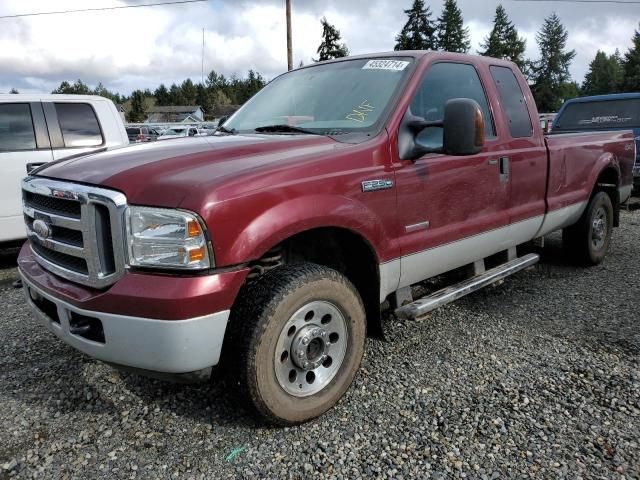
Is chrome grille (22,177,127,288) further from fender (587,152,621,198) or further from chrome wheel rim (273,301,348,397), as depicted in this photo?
fender (587,152,621,198)

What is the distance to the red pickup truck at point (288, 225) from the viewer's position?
221cm

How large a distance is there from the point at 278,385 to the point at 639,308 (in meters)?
A: 3.26

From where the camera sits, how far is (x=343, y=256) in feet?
10.0

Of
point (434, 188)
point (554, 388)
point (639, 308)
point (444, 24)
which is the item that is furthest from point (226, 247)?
point (444, 24)

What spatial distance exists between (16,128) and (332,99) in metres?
4.37

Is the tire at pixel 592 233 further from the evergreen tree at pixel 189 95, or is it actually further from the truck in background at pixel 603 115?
the evergreen tree at pixel 189 95

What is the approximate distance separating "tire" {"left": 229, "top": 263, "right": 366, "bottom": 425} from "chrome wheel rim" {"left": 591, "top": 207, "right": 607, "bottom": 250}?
3.64 metres

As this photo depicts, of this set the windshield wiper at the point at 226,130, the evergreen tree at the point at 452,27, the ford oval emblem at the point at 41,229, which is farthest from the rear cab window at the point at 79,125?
the evergreen tree at the point at 452,27

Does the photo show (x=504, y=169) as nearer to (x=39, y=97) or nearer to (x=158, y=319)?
(x=158, y=319)

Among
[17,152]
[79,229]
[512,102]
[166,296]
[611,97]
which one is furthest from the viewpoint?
[611,97]

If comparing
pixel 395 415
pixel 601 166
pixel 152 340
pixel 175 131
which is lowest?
pixel 395 415

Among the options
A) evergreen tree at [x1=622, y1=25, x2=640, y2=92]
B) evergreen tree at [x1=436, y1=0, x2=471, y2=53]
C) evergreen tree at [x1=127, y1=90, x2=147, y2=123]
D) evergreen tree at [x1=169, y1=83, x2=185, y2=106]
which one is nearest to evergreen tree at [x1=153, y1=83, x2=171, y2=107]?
evergreen tree at [x1=169, y1=83, x2=185, y2=106]

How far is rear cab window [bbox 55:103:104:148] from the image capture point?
6.17 meters

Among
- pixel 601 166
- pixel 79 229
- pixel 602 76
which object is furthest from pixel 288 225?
pixel 602 76
